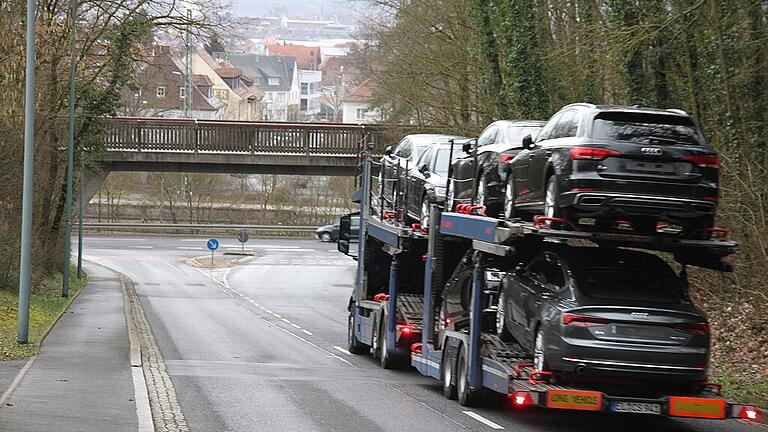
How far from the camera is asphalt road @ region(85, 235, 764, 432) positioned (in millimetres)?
14078

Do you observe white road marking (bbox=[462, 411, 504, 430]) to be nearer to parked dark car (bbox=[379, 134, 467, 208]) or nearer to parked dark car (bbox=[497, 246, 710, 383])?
parked dark car (bbox=[497, 246, 710, 383])

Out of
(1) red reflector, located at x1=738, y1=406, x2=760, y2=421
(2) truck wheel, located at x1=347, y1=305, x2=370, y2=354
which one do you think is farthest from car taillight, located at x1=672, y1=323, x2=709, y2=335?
(2) truck wheel, located at x1=347, y1=305, x2=370, y2=354

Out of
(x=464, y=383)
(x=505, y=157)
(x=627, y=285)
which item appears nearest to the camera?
(x=627, y=285)

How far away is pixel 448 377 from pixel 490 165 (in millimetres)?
2968

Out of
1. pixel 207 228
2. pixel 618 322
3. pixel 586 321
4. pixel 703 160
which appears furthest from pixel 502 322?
pixel 207 228

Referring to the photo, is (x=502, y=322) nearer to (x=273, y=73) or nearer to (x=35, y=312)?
(x=35, y=312)

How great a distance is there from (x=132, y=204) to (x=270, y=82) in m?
104

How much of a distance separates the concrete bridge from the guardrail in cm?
3173

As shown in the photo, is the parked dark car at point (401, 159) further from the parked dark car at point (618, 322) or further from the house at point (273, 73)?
the house at point (273, 73)

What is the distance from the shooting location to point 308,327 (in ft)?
118

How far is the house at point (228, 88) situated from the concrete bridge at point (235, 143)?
71945 mm

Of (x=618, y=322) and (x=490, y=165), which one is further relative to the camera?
(x=490, y=165)

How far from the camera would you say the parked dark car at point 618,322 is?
1252cm

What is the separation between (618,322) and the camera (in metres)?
12.6
